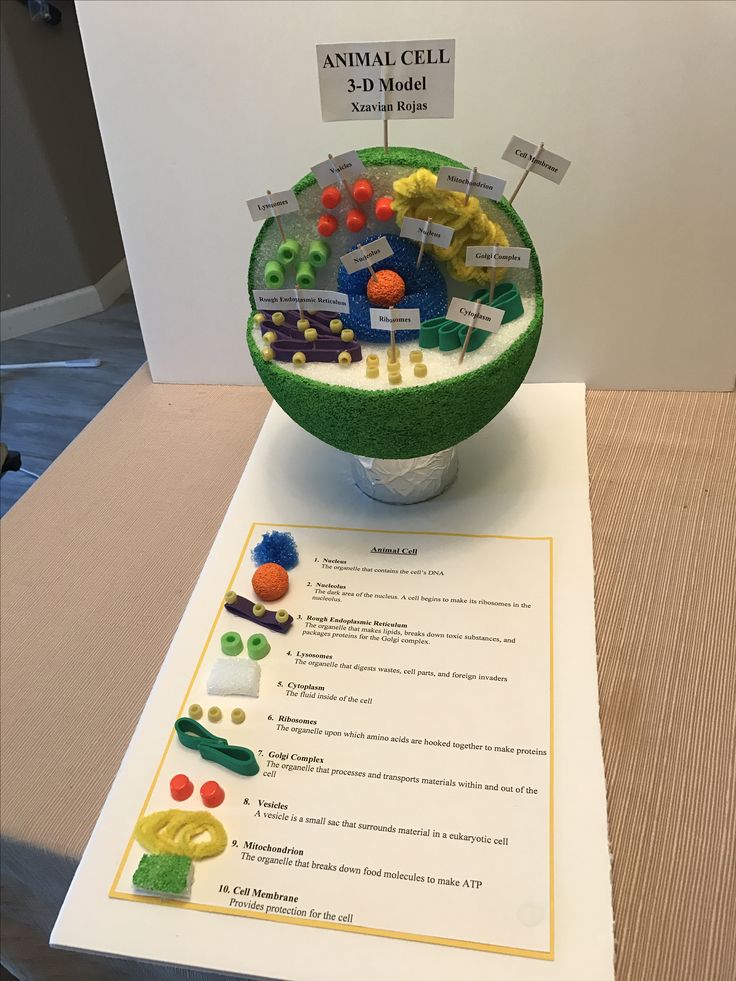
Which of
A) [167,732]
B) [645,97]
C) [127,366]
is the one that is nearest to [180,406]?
[127,366]

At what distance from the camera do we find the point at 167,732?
65cm

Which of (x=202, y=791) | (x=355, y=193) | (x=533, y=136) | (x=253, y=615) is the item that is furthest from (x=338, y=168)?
(x=202, y=791)

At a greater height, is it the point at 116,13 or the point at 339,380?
the point at 116,13

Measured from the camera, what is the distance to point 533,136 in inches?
32.8

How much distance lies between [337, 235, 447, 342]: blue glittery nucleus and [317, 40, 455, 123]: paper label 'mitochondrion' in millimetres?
106

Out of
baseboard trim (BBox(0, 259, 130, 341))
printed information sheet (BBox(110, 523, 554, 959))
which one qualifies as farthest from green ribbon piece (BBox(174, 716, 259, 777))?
baseboard trim (BBox(0, 259, 130, 341))

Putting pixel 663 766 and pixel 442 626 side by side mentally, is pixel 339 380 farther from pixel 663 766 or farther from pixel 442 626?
pixel 663 766

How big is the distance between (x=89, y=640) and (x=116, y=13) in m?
0.67

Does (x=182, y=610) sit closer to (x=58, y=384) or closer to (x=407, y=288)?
(x=407, y=288)

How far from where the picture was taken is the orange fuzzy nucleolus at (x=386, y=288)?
0.70 metres

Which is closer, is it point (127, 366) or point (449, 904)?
point (449, 904)

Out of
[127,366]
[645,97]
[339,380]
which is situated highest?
[645,97]

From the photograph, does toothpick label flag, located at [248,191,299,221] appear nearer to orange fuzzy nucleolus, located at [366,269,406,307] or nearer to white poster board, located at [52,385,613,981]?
orange fuzzy nucleolus, located at [366,269,406,307]

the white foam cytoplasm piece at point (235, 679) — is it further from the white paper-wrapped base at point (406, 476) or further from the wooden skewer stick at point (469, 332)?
the wooden skewer stick at point (469, 332)
